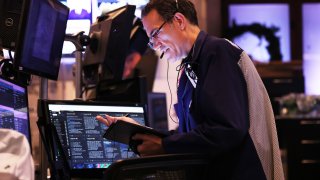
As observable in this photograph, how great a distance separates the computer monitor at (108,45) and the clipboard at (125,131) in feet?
3.34

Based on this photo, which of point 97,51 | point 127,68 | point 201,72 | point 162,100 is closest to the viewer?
point 201,72

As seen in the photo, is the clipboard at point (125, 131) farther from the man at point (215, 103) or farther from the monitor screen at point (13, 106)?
the monitor screen at point (13, 106)

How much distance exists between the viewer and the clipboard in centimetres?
210

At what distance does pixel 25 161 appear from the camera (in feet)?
4.96

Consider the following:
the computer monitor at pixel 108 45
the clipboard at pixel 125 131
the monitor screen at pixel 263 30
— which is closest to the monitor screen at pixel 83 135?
the clipboard at pixel 125 131

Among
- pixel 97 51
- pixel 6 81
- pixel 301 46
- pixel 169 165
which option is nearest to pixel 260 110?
pixel 169 165

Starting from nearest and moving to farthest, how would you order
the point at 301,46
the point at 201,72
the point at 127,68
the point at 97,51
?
the point at 201,72, the point at 97,51, the point at 127,68, the point at 301,46

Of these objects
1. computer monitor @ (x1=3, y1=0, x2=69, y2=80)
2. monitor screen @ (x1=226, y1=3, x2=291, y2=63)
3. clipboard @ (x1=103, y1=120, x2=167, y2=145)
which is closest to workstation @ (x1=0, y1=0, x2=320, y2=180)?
computer monitor @ (x1=3, y1=0, x2=69, y2=80)

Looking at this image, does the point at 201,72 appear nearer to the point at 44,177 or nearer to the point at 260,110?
the point at 260,110

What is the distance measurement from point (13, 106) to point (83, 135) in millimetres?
405

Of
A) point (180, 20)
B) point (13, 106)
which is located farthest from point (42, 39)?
point (180, 20)

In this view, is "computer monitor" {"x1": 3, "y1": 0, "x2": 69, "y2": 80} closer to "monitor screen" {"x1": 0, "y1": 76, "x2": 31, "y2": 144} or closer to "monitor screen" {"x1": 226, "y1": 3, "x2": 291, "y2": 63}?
"monitor screen" {"x1": 0, "y1": 76, "x2": 31, "y2": 144}

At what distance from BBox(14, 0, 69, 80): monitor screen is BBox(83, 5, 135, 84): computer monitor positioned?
419mm

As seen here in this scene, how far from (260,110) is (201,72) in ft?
0.84
